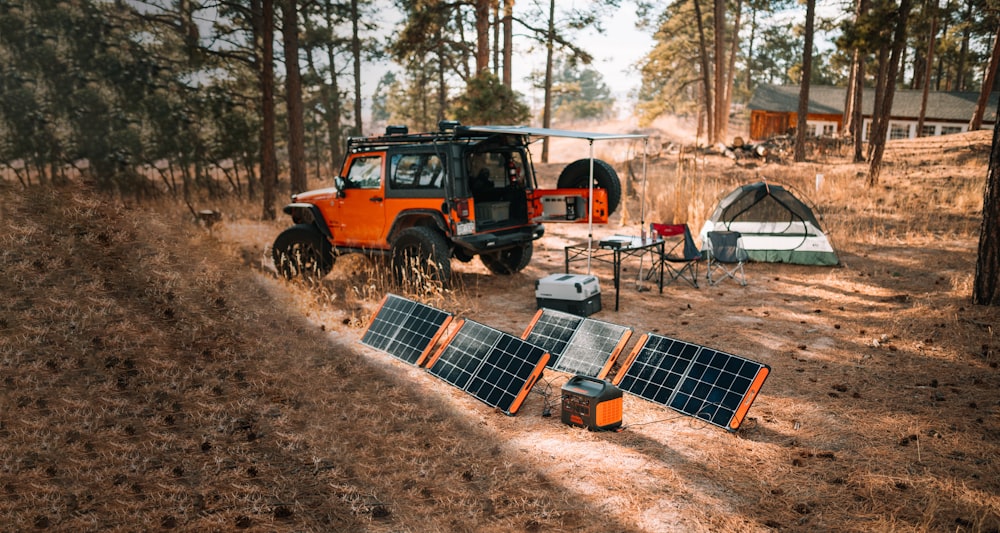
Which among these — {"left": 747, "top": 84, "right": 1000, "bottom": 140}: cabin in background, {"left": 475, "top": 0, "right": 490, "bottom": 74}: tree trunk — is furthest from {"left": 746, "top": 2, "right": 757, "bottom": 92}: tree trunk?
{"left": 475, "top": 0, "right": 490, "bottom": 74}: tree trunk

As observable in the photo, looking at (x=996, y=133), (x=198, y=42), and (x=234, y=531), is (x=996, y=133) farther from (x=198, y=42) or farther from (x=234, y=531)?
(x=198, y=42)

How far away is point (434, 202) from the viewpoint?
7.93m

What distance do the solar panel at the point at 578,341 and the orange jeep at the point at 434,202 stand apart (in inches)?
80.5

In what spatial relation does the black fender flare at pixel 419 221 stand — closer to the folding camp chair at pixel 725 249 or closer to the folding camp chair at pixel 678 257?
the folding camp chair at pixel 678 257

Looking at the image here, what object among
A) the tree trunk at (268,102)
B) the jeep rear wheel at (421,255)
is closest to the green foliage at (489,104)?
the tree trunk at (268,102)

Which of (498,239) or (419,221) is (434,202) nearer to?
(419,221)

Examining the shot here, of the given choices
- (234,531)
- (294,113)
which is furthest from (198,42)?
(234,531)

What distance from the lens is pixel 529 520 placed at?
3.45 meters

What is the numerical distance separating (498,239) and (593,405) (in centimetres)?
406

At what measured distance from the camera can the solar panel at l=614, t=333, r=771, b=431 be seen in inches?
183

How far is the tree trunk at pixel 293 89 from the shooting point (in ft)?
44.1

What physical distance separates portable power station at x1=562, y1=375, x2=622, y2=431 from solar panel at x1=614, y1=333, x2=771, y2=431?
628mm

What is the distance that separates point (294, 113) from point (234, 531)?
1252cm

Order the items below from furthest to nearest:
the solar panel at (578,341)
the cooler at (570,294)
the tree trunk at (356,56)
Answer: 1. the tree trunk at (356,56)
2. the cooler at (570,294)
3. the solar panel at (578,341)
